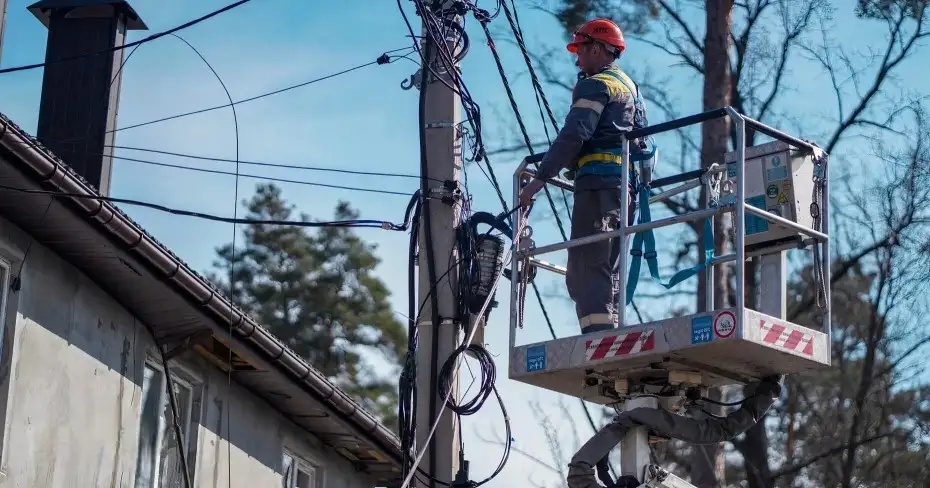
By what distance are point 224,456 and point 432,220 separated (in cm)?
550

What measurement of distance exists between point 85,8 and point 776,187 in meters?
8.49

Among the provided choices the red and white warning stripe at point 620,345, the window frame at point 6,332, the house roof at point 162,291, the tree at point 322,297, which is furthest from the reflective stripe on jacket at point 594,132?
the tree at point 322,297

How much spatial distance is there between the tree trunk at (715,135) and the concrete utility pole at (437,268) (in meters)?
6.25

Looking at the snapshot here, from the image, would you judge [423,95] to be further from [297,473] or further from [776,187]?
[297,473]

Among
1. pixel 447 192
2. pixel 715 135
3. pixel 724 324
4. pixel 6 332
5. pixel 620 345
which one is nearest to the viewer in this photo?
pixel 724 324

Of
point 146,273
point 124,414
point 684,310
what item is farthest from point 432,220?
point 684,310

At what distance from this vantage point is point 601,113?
9234 millimetres

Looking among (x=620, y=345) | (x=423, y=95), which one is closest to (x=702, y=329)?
(x=620, y=345)

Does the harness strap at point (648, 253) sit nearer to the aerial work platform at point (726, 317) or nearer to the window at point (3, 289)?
the aerial work platform at point (726, 317)

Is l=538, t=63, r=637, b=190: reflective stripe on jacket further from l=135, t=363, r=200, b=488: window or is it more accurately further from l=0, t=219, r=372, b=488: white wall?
l=135, t=363, r=200, b=488: window

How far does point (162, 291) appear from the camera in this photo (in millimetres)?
12266

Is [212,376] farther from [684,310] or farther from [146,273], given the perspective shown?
[684,310]

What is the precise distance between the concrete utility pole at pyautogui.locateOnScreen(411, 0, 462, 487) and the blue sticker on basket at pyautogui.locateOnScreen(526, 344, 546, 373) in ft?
1.60

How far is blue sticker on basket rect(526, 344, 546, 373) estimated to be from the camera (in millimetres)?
9125
